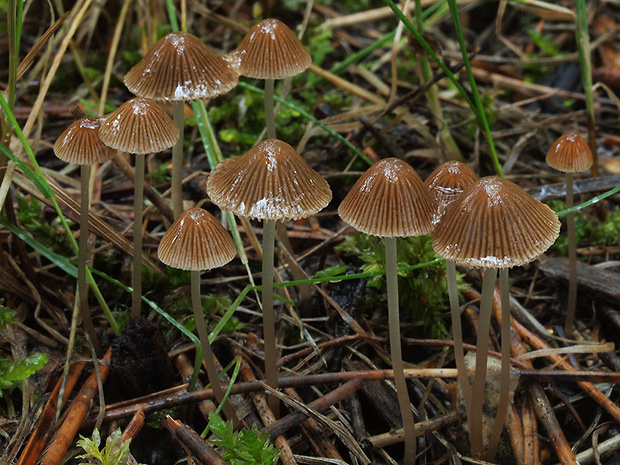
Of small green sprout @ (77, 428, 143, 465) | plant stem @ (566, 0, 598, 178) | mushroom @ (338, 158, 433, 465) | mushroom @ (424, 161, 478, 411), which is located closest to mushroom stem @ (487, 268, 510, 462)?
mushroom @ (424, 161, 478, 411)

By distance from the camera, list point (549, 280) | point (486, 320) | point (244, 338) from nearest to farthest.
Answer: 1. point (486, 320)
2. point (244, 338)
3. point (549, 280)

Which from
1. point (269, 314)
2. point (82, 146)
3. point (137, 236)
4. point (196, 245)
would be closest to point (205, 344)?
point (269, 314)

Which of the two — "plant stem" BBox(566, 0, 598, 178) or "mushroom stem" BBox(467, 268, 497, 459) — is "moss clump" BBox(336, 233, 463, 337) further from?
"plant stem" BBox(566, 0, 598, 178)

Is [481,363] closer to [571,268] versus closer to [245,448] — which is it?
[245,448]

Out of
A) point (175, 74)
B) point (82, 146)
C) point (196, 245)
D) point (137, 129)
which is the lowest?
point (196, 245)

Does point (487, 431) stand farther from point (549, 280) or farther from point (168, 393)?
point (168, 393)

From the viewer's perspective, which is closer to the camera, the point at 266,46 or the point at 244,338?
the point at 266,46

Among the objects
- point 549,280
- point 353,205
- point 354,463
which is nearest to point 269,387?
point 354,463
